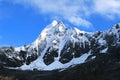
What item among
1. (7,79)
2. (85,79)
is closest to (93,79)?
(85,79)

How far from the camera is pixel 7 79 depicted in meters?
132

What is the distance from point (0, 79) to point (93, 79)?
34.4 metres

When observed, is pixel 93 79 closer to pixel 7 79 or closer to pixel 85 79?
pixel 85 79

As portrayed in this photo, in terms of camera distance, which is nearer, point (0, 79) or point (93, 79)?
point (93, 79)

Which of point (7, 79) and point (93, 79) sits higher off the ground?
point (7, 79)

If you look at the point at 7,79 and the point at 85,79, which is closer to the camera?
the point at 85,79

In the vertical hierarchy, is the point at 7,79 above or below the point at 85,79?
above

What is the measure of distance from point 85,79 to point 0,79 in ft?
106

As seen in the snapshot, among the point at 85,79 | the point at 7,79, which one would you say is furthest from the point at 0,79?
the point at 85,79

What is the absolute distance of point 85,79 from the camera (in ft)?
366

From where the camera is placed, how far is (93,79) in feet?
365

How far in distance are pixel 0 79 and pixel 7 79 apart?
2.79m

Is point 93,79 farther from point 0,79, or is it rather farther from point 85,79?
point 0,79

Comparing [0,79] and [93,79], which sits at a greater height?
[0,79]
